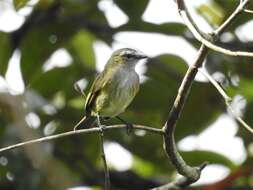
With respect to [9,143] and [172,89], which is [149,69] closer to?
[172,89]

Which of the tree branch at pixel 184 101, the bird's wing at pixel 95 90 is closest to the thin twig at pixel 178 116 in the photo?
the tree branch at pixel 184 101

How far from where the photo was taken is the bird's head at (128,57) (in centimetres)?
467

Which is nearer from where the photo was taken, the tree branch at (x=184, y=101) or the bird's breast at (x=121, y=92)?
the tree branch at (x=184, y=101)

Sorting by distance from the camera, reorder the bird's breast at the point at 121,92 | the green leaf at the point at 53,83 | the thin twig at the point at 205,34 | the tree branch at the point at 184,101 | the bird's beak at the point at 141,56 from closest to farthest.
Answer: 1. the thin twig at the point at 205,34
2. the tree branch at the point at 184,101
3. the bird's breast at the point at 121,92
4. the bird's beak at the point at 141,56
5. the green leaf at the point at 53,83

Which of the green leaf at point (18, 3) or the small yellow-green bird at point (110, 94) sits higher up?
the green leaf at point (18, 3)

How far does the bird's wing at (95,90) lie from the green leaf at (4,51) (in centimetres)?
62

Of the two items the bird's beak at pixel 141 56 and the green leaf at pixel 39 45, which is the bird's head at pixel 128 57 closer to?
the bird's beak at pixel 141 56

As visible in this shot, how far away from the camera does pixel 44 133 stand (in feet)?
14.8

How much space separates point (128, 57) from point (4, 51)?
2.46ft

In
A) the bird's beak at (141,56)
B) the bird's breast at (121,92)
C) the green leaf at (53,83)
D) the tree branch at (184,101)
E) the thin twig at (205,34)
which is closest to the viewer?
the thin twig at (205,34)

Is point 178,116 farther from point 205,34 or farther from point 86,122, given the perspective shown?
point 86,122

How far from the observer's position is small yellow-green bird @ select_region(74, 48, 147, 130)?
423 centimetres

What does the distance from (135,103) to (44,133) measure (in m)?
0.62

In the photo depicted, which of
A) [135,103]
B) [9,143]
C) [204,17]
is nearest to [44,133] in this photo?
[9,143]
